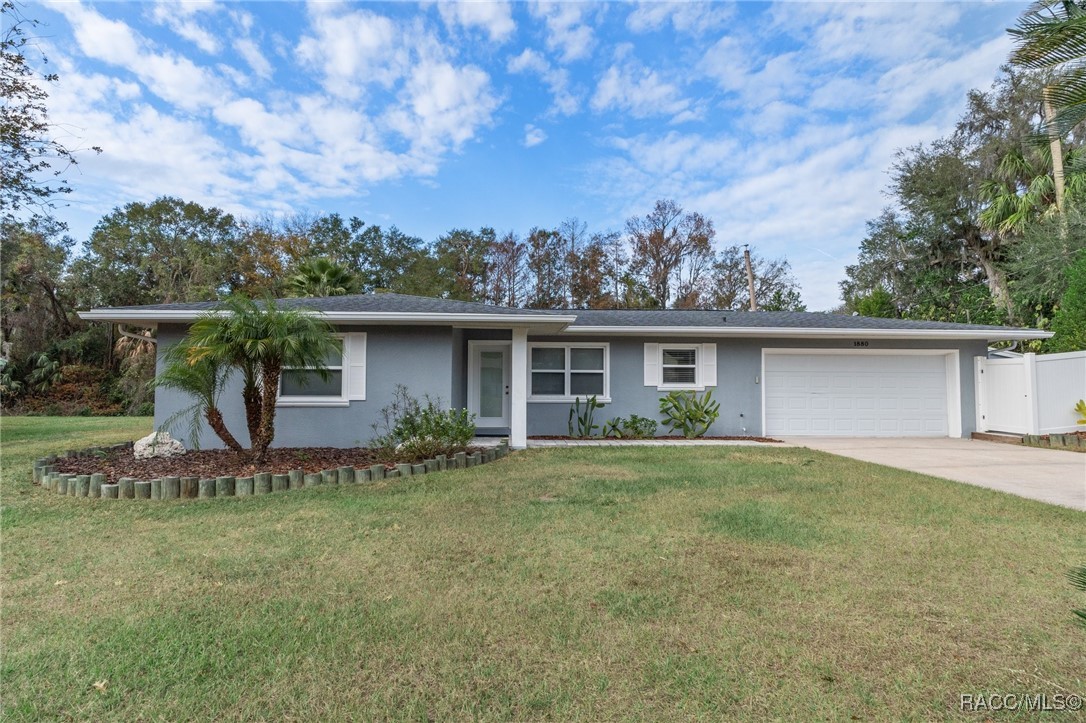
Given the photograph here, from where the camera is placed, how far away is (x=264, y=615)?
9.49ft

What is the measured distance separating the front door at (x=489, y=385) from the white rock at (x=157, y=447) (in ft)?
16.7

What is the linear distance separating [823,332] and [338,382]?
9.60m

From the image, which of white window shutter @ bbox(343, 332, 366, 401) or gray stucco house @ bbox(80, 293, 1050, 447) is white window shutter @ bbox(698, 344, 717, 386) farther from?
white window shutter @ bbox(343, 332, 366, 401)

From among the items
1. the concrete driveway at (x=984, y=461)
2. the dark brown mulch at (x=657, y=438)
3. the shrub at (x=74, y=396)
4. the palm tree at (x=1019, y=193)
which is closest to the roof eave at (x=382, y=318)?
the dark brown mulch at (x=657, y=438)

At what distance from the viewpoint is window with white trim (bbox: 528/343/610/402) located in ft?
36.3

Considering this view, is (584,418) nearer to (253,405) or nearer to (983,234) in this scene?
(253,405)

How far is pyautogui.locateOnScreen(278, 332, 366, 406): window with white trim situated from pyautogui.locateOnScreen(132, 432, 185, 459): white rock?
1.62 m

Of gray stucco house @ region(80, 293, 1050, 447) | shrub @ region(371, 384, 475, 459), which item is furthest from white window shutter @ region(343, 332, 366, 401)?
gray stucco house @ region(80, 293, 1050, 447)

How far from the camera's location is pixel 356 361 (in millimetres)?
9008

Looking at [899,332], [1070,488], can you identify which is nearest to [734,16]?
[899,332]

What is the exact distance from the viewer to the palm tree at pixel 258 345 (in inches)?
246

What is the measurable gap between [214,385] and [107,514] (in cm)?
197

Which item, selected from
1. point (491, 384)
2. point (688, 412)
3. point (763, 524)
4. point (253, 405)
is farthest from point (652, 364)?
point (253, 405)

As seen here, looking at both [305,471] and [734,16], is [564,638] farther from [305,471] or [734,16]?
[734,16]
